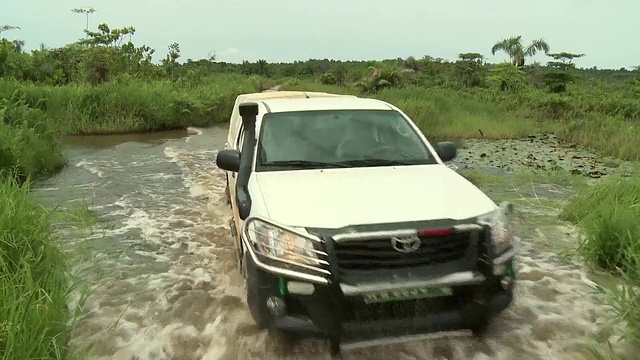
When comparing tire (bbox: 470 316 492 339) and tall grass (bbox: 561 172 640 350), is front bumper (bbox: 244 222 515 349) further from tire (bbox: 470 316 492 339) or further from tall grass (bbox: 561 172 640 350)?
tall grass (bbox: 561 172 640 350)

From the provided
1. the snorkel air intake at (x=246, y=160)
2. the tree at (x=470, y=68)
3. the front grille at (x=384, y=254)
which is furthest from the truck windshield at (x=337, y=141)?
the tree at (x=470, y=68)

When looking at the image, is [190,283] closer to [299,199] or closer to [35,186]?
[299,199]

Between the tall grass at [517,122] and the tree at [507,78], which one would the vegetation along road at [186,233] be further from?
the tree at [507,78]

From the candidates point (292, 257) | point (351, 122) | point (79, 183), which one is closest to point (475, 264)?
point (292, 257)

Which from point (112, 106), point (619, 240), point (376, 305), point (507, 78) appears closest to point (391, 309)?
point (376, 305)

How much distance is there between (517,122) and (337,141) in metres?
13.5

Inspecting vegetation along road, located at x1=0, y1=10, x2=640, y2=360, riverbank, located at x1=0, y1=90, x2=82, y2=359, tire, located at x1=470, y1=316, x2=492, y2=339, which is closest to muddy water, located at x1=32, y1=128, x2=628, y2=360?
vegetation along road, located at x1=0, y1=10, x2=640, y2=360

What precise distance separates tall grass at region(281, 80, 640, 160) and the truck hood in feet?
30.8

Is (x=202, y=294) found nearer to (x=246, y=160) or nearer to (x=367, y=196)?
(x=246, y=160)

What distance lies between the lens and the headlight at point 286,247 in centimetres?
318

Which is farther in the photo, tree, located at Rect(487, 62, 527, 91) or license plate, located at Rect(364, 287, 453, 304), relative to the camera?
tree, located at Rect(487, 62, 527, 91)

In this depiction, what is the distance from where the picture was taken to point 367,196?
3.69 meters

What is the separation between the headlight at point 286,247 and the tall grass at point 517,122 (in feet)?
34.8

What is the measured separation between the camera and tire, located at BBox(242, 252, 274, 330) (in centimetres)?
328
